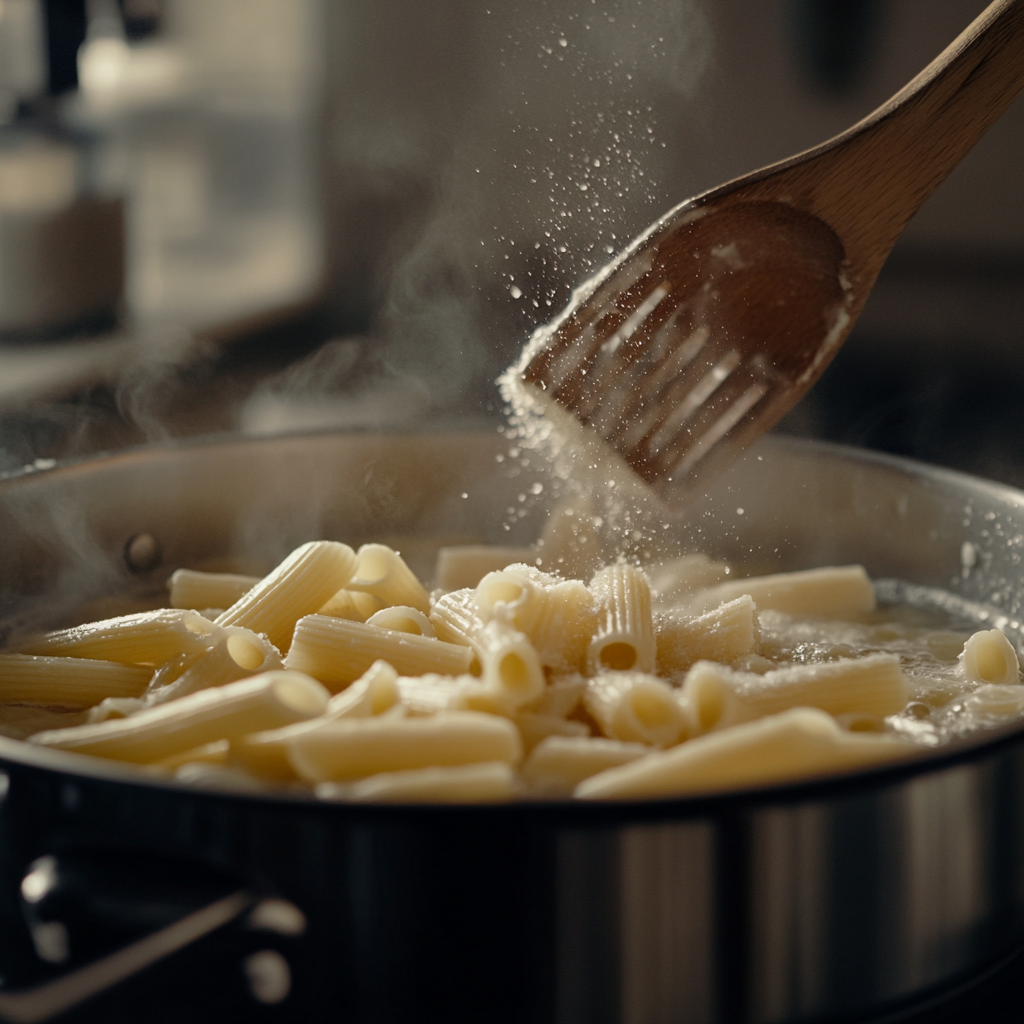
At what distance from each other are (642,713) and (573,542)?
0.65 metres

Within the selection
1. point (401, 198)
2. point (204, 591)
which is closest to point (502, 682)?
point (204, 591)

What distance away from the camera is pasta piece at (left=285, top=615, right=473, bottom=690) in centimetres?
127

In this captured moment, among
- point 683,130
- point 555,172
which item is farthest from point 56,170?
point 683,130

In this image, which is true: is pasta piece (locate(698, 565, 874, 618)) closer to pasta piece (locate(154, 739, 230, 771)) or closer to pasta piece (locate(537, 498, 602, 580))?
pasta piece (locate(537, 498, 602, 580))

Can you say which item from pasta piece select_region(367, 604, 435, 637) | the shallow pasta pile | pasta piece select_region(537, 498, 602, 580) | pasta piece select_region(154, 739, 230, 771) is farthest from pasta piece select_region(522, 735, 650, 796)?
pasta piece select_region(537, 498, 602, 580)

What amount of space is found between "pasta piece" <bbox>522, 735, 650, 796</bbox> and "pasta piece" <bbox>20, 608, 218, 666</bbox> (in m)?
0.48

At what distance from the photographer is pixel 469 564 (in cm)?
171

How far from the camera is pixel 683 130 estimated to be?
2574 millimetres

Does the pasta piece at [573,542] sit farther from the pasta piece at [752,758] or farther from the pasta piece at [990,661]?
the pasta piece at [752,758]

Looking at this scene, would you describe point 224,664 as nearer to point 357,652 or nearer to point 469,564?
point 357,652

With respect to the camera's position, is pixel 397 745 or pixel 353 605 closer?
pixel 397 745

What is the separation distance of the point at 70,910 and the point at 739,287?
109 cm

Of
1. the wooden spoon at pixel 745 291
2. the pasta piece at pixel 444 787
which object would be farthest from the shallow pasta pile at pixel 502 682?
the wooden spoon at pixel 745 291

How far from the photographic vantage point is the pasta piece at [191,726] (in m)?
1.02
